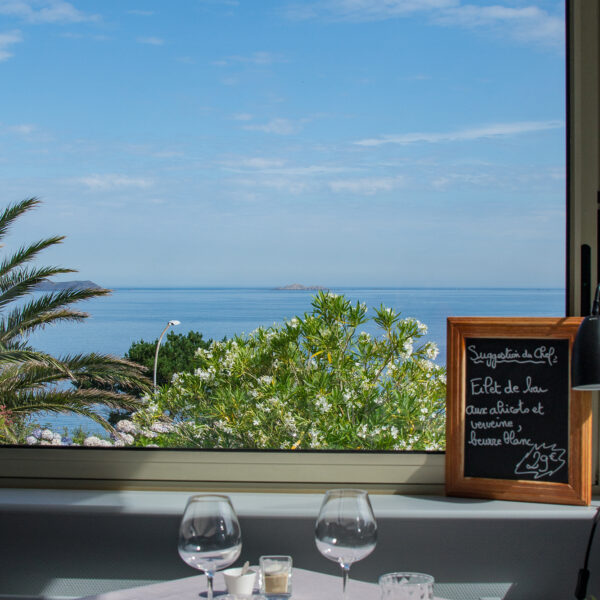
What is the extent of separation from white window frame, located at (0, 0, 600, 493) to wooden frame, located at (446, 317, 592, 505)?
11 centimetres

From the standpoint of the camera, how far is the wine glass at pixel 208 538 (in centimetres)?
120

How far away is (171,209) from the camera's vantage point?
7.34 feet

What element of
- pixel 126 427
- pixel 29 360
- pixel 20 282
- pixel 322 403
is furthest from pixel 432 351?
pixel 20 282

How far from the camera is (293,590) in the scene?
1345mm

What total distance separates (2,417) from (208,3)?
55.8 inches

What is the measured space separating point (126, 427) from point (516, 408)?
3.69ft

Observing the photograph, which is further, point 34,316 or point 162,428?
point 34,316

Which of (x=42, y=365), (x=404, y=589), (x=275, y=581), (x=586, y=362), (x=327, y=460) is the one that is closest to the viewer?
(x=404, y=589)

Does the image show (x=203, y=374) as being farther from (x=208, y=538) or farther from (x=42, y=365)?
(x=208, y=538)

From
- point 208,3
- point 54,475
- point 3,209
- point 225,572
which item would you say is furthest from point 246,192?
point 225,572

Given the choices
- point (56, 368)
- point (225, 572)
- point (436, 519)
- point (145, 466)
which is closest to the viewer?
point (225, 572)

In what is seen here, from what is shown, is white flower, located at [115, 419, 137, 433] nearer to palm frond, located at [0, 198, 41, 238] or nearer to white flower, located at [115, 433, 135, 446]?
white flower, located at [115, 433, 135, 446]

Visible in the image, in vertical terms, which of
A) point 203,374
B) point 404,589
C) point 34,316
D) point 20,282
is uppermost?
point 20,282

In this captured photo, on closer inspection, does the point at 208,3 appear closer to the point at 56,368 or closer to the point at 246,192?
the point at 246,192
